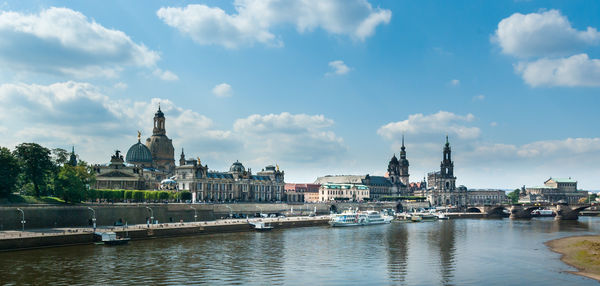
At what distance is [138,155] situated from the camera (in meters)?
162

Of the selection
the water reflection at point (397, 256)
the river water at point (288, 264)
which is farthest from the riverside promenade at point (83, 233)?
the water reflection at point (397, 256)

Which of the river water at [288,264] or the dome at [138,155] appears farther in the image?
the dome at [138,155]

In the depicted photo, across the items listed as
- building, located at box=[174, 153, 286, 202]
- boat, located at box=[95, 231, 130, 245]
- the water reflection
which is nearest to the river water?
the water reflection

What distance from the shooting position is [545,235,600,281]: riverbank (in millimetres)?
50403

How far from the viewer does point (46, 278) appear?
4438 centimetres

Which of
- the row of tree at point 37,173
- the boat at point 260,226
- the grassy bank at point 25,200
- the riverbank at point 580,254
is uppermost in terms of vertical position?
the row of tree at point 37,173

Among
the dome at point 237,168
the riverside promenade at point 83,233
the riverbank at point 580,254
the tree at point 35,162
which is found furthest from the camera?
the dome at point 237,168

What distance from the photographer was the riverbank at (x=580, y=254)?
1984 inches

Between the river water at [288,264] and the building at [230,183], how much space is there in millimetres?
70667

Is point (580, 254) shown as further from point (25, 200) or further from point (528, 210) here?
A: point (528, 210)

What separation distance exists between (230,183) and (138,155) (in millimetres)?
29971

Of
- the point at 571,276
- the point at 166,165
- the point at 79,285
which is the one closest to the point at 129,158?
the point at 166,165

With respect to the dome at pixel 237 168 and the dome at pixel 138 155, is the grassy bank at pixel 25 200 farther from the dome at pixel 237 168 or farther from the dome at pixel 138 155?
the dome at pixel 237 168

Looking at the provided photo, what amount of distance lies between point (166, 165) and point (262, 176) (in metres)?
32.7
